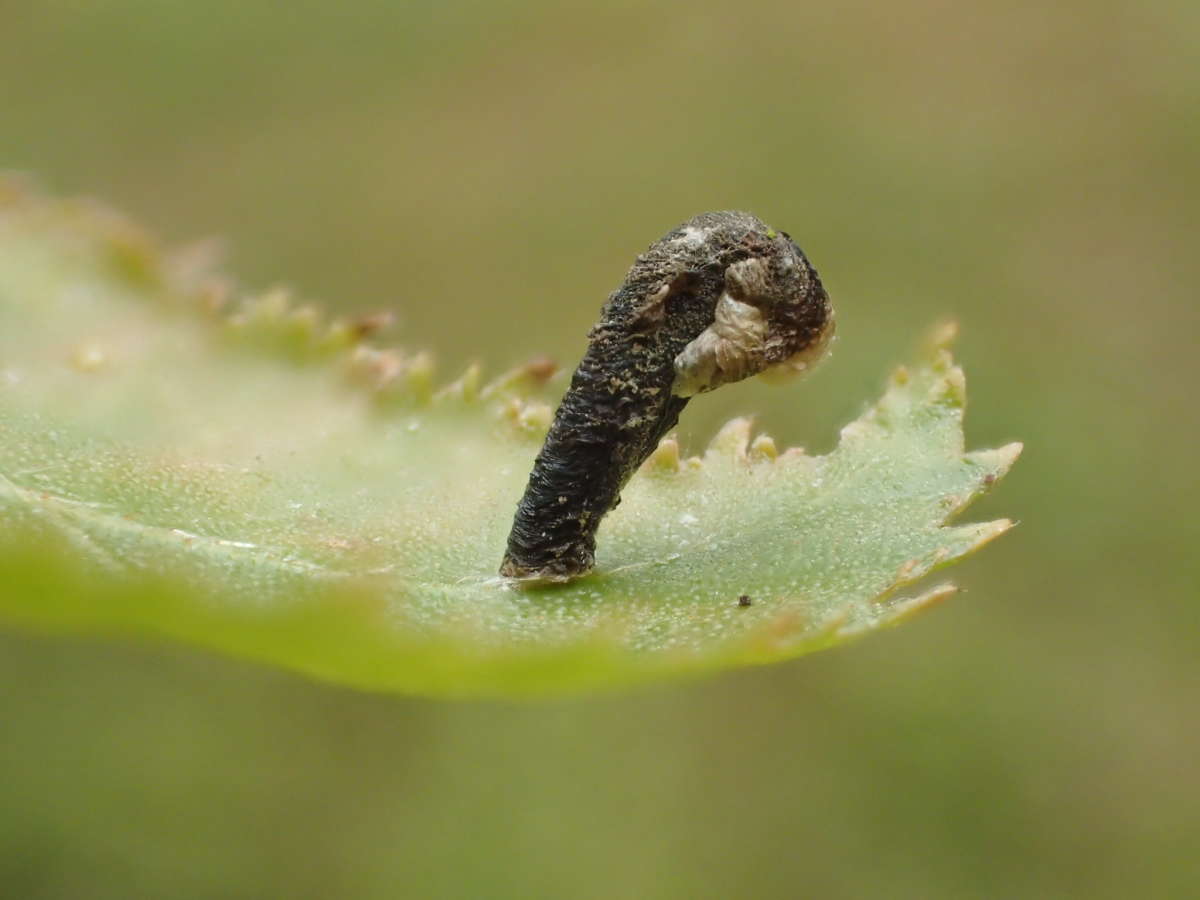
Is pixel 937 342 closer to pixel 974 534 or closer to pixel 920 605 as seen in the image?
pixel 974 534

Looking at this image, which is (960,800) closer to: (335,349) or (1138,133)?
(335,349)

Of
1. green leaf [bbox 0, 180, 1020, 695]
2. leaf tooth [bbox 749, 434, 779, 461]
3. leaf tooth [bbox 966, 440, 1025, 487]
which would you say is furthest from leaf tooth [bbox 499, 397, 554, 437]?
leaf tooth [bbox 966, 440, 1025, 487]

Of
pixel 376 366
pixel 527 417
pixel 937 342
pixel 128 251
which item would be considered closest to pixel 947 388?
pixel 937 342

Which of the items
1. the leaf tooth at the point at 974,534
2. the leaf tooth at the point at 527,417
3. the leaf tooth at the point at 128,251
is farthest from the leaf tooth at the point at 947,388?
the leaf tooth at the point at 128,251

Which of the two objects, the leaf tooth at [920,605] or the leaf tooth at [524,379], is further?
the leaf tooth at [524,379]

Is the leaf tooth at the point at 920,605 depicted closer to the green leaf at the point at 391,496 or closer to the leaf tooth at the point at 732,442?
the green leaf at the point at 391,496

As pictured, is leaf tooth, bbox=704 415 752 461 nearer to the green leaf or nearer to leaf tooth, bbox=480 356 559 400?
the green leaf
